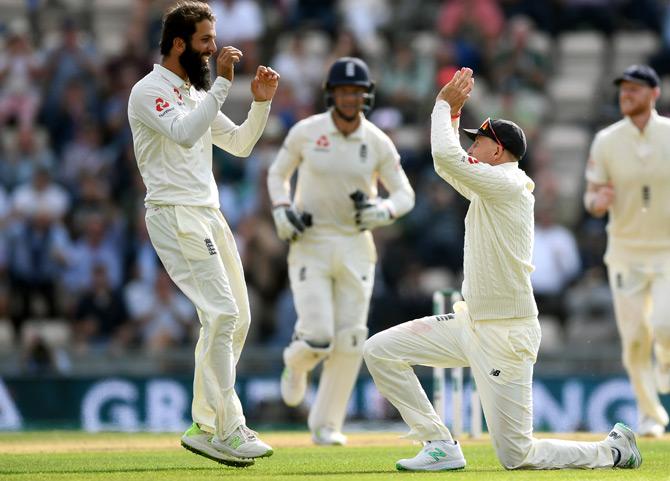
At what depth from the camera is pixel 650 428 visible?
39.4ft

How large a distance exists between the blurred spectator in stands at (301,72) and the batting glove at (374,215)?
635 centimetres

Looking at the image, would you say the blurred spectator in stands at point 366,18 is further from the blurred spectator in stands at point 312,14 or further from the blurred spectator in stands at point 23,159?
the blurred spectator in stands at point 23,159

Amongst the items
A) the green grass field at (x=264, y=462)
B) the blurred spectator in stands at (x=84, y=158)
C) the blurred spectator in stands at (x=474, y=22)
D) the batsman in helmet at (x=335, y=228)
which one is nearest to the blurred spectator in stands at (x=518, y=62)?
the blurred spectator in stands at (x=474, y=22)

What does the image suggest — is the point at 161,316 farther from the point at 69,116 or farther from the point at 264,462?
the point at 264,462

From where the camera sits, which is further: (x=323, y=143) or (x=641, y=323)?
(x=641, y=323)

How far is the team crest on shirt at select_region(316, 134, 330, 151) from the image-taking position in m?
11.6

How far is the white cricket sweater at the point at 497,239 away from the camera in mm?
8578

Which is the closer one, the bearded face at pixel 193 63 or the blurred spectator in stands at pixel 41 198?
the bearded face at pixel 193 63

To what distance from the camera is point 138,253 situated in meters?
17.0

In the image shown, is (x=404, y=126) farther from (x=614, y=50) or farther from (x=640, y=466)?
(x=640, y=466)

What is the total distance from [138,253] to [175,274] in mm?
7935

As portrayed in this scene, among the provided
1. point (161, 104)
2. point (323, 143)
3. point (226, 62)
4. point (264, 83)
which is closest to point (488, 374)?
point (264, 83)

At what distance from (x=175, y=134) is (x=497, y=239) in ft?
6.24

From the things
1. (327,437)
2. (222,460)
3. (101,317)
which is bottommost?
(327,437)
